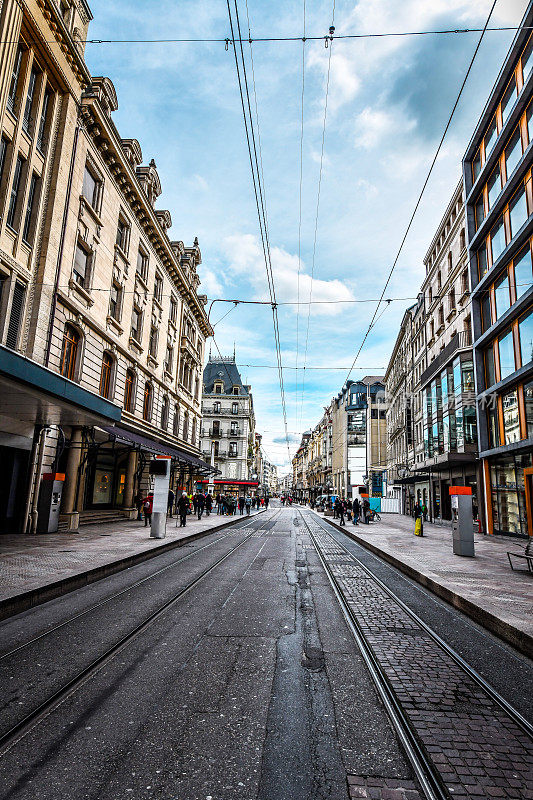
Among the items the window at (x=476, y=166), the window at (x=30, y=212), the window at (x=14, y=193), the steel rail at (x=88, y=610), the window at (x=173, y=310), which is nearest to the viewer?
the steel rail at (x=88, y=610)

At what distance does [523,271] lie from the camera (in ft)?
64.5

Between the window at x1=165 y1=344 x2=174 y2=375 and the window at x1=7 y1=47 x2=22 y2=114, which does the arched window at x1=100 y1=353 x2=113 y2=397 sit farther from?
the window at x1=7 y1=47 x2=22 y2=114

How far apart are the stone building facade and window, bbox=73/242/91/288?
1.7 inches

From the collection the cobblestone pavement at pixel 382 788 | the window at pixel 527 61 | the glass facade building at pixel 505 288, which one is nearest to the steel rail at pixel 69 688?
the cobblestone pavement at pixel 382 788

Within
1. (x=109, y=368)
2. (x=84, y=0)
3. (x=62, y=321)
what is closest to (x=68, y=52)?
(x=84, y=0)

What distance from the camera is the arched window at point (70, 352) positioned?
1778 centimetres

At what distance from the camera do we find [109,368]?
23.0 m

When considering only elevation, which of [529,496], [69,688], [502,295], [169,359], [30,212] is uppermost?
[502,295]

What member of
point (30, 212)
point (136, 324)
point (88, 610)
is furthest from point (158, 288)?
point (88, 610)

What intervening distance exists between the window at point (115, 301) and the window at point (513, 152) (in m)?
19.2

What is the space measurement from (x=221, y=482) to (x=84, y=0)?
5472 cm

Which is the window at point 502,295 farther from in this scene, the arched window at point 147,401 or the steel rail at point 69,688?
the steel rail at point 69,688

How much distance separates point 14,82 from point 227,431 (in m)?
57.8

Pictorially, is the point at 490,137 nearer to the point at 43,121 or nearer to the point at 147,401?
the point at 43,121
